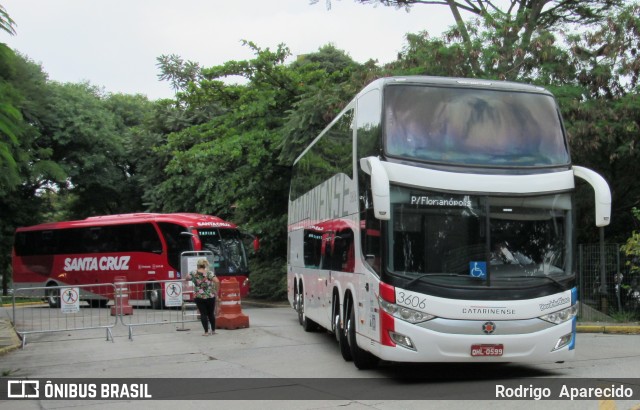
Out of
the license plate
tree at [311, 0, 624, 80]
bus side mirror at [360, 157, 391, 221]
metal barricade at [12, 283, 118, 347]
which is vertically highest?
tree at [311, 0, 624, 80]

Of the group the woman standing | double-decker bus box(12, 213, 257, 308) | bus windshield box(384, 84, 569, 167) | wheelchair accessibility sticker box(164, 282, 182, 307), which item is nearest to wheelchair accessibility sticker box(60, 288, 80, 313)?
wheelchair accessibility sticker box(164, 282, 182, 307)

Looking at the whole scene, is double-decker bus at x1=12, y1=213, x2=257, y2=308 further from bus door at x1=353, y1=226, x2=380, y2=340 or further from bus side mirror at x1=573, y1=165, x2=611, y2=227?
bus side mirror at x1=573, y1=165, x2=611, y2=227

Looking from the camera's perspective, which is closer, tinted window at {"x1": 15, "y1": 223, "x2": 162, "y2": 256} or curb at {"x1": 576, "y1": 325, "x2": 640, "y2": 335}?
curb at {"x1": 576, "y1": 325, "x2": 640, "y2": 335}

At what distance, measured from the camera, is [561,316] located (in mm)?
9805

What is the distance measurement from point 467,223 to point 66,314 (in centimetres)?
1116

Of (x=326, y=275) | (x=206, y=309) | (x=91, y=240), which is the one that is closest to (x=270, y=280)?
(x=91, y=240)

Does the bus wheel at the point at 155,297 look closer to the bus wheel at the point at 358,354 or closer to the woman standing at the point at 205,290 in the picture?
the woman standing at the point at 205,290

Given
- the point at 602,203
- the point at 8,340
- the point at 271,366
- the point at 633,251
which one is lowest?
the point at 8,340

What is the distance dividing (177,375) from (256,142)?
56.4 feet

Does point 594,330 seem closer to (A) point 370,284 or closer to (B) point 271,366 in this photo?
(B) point 271,366

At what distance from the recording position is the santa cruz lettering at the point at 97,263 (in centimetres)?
2880

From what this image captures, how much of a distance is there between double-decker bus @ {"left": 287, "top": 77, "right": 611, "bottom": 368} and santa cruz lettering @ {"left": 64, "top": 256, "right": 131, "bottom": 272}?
1974 centimetres

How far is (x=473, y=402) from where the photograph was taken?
27.8 ft

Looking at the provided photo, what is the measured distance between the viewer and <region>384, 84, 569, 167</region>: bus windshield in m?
10.0
